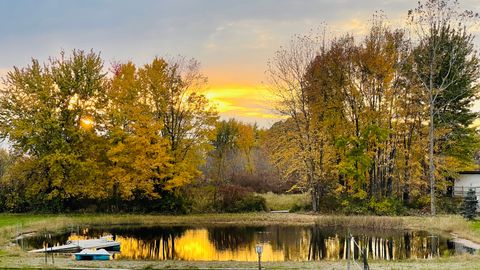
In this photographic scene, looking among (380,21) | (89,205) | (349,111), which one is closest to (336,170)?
(349,111)

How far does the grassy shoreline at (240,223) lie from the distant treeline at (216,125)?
10.1ft

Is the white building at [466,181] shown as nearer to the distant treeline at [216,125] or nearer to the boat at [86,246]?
the distant treeline at [216,125]

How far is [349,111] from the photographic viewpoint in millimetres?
44719

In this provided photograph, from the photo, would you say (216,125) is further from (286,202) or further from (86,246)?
(86,246)

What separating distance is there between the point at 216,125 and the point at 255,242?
1742 centimetres

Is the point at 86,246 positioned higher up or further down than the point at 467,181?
further down

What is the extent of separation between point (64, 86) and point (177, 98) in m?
10.5

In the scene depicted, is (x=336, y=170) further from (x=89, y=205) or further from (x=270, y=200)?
(x=89, y=205)

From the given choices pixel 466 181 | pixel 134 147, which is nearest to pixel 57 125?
pixel 134 147

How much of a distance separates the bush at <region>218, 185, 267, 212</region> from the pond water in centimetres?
683

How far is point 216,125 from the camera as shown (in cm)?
4612

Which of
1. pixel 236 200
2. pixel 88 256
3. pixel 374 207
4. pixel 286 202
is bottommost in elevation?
pixel 88 256

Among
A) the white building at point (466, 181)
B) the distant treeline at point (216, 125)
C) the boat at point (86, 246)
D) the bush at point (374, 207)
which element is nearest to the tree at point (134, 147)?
the distant treeline at point (216, 125)

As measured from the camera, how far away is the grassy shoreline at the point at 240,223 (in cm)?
1969
